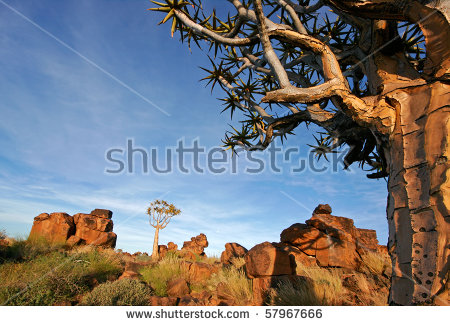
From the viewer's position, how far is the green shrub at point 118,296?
6.04 meters

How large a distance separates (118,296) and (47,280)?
2.21 m

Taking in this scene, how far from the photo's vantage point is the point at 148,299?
6625mm

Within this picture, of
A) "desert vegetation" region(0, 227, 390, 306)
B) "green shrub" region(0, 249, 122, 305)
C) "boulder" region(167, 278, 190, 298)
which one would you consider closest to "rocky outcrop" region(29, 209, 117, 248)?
"desert vegetation" region(0, 227, 390, 306)

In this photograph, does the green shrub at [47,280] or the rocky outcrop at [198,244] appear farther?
the rocky outcrop at [198,244]

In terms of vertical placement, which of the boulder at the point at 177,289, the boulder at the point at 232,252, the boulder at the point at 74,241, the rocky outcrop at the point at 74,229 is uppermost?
the rocky outcrop at the point at 74,229

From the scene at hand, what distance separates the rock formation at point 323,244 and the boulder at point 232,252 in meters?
3.97

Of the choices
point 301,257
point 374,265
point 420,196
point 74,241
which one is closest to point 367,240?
point 374,265

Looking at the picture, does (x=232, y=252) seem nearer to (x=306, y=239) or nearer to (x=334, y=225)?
(x=306, y=239)

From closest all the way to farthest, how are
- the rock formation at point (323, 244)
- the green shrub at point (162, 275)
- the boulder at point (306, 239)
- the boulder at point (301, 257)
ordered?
1. the rock formation at point (323, 244)
2. the green shrub at point (162, 275)
3. the boulder at point (301, 257)
4. the boulder at point (306, 239)

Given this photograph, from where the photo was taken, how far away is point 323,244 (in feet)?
32.0

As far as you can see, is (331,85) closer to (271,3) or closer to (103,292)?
(271,3)

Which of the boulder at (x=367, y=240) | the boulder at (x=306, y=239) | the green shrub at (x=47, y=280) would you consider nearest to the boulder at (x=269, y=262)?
the boulder at (x=306, y=239)

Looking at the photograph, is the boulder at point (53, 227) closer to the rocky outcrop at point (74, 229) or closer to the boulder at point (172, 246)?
the rocky outcrop at point (74, 229)
